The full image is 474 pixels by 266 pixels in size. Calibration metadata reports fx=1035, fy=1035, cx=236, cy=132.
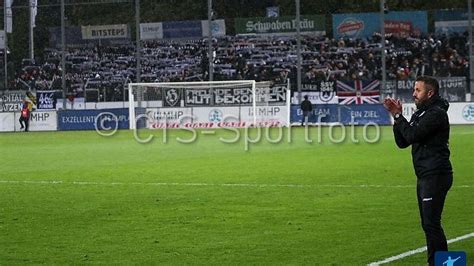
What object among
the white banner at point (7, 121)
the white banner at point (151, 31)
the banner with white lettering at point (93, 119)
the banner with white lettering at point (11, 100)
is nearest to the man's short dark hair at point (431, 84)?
the banner with white lettering at point (93, 119)

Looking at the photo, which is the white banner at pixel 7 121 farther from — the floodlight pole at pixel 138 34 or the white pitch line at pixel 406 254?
the white pitch line at pixel 406 254

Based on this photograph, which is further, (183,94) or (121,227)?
(183,94)

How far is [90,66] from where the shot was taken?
62156 mm

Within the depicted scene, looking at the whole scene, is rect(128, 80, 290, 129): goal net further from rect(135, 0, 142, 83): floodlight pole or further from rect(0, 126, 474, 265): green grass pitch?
rect(0, 126, 474, 265): green grass pitch

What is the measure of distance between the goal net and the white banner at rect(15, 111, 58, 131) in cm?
482

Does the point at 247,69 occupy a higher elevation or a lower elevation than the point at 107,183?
higher

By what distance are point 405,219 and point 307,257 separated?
3707 millimetres

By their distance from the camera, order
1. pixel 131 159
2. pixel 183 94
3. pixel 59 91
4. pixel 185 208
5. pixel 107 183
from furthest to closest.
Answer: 1. pixel 59 91
2. pixel 183 94
3. pixel 131 159
4. pixel 107 183
5. pixel 185 208

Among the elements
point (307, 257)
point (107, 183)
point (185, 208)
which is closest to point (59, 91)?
point (107, 183)

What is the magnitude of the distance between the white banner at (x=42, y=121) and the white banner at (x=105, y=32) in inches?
345

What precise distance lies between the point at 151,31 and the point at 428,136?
51.7 metres

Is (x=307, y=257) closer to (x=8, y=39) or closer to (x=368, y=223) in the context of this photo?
(x=368, y=223)

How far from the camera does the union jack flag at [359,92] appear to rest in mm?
53344

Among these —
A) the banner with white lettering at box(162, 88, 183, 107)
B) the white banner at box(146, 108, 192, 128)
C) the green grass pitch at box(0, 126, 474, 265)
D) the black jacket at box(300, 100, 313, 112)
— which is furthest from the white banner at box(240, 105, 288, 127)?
the green grass pitch at box(0, 126, 474, 265)
